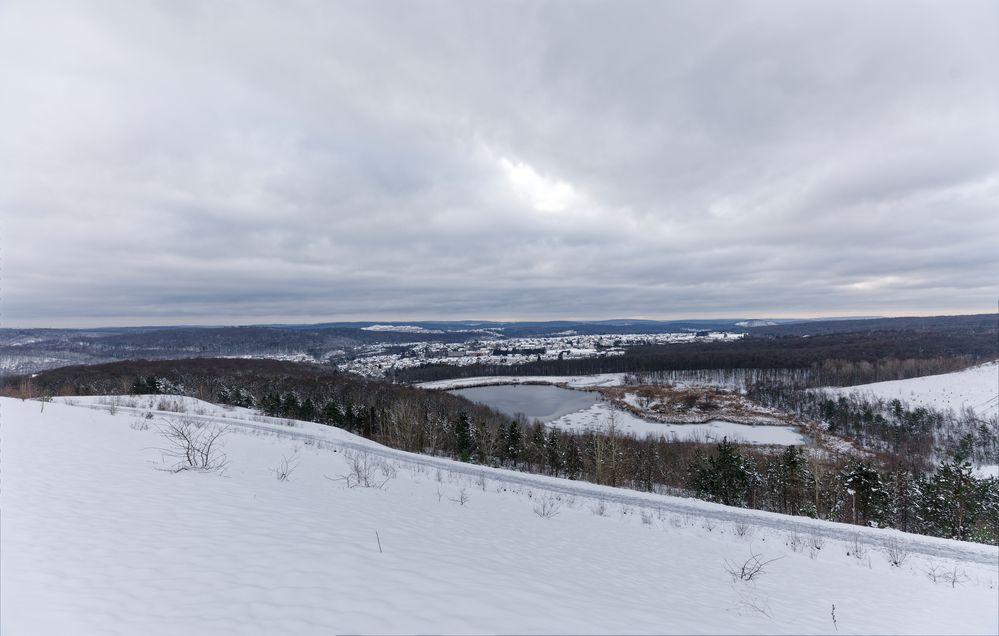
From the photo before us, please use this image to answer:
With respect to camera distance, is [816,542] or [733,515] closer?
[816,542]

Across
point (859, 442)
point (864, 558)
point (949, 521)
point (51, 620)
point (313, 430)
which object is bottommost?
point (859, 442)

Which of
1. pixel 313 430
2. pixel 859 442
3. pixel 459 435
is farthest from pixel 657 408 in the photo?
pixel 313 430

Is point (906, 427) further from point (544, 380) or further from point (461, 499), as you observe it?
point (461, 499)

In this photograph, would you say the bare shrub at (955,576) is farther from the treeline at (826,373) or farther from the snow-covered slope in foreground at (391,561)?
the treeline at (826,373)

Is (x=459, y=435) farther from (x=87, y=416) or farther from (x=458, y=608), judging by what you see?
(x=458, y=608)

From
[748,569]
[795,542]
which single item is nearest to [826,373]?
[795,542]
